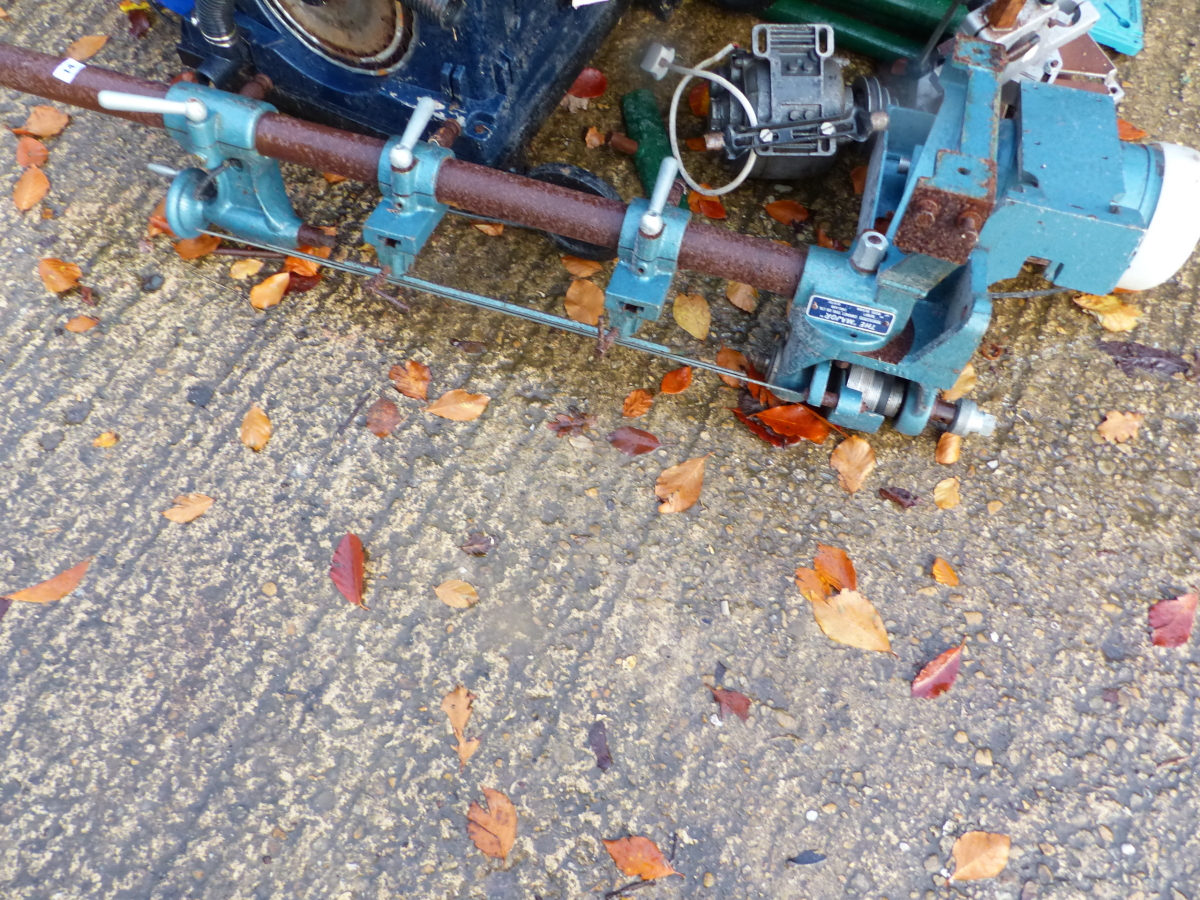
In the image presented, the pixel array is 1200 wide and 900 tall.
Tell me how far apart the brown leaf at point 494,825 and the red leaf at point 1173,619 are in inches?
65.1

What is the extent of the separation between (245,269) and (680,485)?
1.42 meters

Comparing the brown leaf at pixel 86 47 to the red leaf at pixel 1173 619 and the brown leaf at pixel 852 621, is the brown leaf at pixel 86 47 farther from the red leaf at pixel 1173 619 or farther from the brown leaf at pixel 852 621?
the red leaf at pixel 1173 619

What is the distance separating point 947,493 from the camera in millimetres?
2236

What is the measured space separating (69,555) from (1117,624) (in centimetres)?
262

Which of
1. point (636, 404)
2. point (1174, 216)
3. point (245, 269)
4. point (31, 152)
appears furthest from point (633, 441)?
point (31, 152)

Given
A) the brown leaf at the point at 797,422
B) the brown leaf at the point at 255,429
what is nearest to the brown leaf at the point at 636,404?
the brown leaf at the point at 797,422

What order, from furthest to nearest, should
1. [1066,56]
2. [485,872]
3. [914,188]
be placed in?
[1066,56], [485,872], [914,188]

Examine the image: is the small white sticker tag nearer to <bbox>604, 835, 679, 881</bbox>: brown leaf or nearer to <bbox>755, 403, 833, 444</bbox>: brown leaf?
<bbox>755, 403, 833, 444</bbox>: brown leaf

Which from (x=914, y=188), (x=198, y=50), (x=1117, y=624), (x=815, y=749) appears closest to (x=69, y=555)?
(x=198, y=50)

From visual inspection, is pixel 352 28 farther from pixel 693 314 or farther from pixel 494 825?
pixel 494 825

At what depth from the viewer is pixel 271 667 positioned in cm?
193

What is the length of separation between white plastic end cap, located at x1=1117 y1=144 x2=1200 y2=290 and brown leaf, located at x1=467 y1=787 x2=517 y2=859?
6.57 feet

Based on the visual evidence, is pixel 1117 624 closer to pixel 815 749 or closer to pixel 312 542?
pixel 815 749

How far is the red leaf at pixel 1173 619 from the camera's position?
82.4 inches
